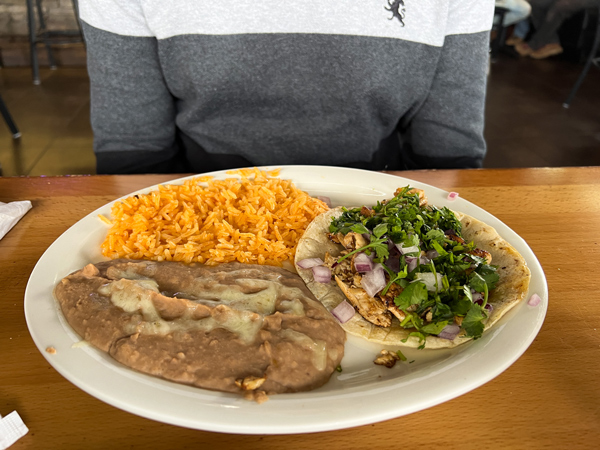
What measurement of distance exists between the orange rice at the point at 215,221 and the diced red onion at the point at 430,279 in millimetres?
483

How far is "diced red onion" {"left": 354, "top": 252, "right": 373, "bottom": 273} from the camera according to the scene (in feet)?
4.60

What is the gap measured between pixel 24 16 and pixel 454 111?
735 centimetres

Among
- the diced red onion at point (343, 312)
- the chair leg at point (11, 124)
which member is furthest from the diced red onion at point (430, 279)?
the chair leg at point (11, 124)

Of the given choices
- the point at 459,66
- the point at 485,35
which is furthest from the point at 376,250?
the point at 485,35

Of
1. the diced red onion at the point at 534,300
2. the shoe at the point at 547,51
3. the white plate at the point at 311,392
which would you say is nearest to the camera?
the white plate at the point at 311,392

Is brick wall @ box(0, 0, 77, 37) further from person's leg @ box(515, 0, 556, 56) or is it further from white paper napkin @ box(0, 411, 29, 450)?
Answer: white paper napkin @ box(0, 411, 29, 450)

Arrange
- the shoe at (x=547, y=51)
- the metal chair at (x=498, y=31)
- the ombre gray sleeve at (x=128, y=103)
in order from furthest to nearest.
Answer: the shoe at (x=547, y=51) < the metal chair at (x=498, y=31) < the ombre gray sleeve at (x=128, y=103)

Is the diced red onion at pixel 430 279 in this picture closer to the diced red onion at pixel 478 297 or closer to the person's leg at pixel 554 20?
the diced red onion at pixel 478 297

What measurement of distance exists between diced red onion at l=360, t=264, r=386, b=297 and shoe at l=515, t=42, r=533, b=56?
744cm

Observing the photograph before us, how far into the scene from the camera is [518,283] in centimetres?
133

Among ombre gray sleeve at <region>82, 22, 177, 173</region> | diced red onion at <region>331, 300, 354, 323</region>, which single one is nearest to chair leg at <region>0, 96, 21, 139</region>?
ombre gray sleeve at <region>82, 22, 177, 173</region>

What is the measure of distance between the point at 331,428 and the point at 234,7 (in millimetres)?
1702

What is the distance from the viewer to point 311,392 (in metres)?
1.08

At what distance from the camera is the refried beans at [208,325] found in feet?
3.52
